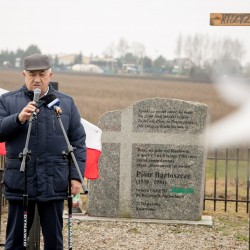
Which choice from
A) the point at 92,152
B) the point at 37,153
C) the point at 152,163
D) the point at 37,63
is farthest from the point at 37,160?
the point at 152,163

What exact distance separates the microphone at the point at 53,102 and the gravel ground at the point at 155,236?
264cm

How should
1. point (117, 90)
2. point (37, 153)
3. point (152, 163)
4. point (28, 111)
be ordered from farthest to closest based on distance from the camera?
point (117, 90) → point (152, 163) → point (37, 153) → point (28, 111)

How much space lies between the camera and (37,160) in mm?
4297

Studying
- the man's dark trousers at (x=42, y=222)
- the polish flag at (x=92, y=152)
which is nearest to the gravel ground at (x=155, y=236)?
the polish flag at (x=92, y=152)

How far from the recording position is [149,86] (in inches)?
1558

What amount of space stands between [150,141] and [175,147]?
0.30m

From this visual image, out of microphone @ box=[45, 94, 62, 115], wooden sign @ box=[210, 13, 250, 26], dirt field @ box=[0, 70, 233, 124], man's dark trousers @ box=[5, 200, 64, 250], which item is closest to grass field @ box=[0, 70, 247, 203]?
dirt field @ box=[0, 70, 233, 124]

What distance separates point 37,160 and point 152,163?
12.7 feet

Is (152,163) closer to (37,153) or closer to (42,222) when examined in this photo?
(42,222)

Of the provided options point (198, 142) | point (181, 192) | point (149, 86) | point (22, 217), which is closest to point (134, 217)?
point (181, 192)

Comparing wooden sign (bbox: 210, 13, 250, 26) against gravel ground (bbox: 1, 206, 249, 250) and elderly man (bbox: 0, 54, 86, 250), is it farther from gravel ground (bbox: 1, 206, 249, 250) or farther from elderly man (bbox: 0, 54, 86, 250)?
gravel ground (bbox: 1, 206, 249, 250)

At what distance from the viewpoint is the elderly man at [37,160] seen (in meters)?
4.29

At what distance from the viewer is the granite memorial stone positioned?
26.2ft

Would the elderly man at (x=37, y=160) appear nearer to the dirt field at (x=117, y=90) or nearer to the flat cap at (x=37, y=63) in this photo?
the flat cap at (x=37, y=63)
